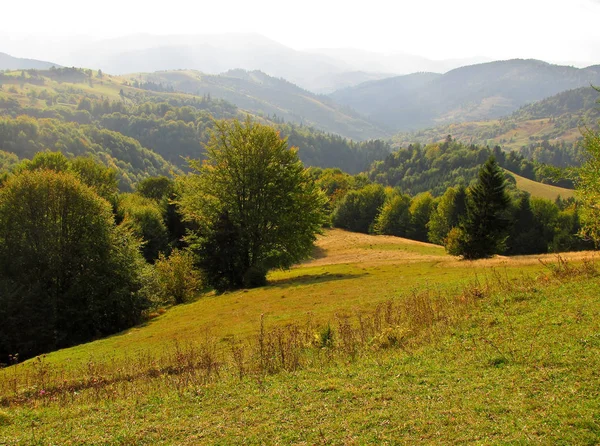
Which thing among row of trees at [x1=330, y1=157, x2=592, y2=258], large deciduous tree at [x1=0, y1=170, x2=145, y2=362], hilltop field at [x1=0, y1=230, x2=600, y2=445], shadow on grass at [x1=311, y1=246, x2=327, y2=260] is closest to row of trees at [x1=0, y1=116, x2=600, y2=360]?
large deciduous tree at [x1=0, y1=170, x2=145, y2=362]

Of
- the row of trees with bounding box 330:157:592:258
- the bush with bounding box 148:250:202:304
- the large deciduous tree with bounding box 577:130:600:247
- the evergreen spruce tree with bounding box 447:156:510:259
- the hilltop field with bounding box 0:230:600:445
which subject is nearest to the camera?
the hilltop field with bounding box 0:230:600:445

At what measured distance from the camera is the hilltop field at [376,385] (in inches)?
347

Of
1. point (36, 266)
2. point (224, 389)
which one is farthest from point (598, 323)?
point (36, 266)

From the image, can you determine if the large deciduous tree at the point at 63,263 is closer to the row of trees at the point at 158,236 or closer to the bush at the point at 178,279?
the row of trees at the point at 158,236

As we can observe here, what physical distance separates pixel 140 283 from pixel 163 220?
117 feet

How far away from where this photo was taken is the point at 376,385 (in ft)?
36.6

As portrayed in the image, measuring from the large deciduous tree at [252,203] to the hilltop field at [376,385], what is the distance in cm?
2263

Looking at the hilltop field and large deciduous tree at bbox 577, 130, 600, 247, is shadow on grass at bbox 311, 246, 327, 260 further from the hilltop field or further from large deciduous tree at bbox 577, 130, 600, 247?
the hilltop field

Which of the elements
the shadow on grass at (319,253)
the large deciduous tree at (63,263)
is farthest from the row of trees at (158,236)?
the shadow on grass at (319,253)

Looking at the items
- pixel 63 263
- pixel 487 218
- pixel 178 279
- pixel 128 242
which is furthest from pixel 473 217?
pixel 63 263

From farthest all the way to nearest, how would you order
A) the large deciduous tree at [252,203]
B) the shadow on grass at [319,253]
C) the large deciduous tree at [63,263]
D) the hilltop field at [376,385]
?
the shadow on grass at [319,253] < the large deciduous tree at [252,203] < the large deciduous tree at [63,263] < the hilltop field at [376,385]

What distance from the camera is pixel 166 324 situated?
2920 cm

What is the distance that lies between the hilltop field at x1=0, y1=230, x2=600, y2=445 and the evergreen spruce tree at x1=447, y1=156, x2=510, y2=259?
30495mm

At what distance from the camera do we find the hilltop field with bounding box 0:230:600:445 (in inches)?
347
